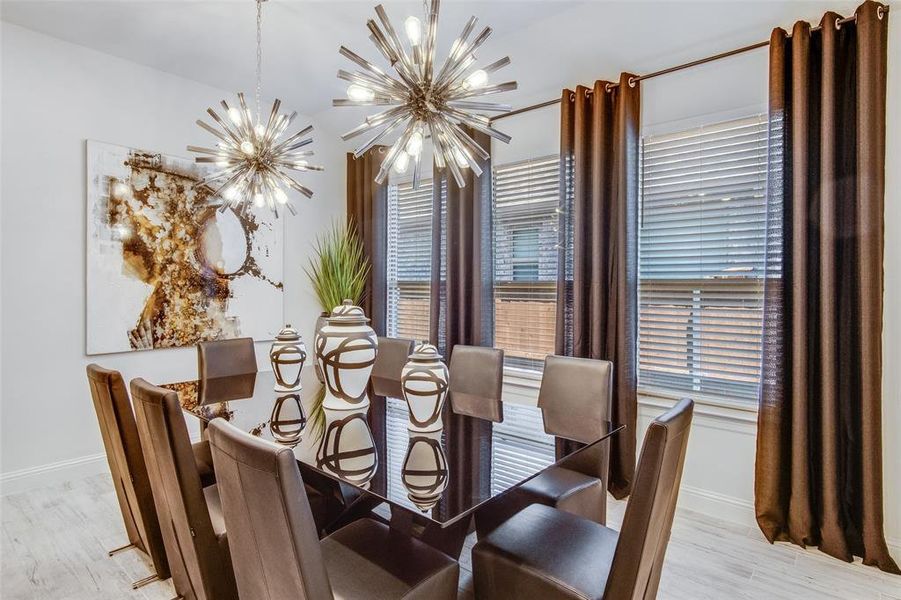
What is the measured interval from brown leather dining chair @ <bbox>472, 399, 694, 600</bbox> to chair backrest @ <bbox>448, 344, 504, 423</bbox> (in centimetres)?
85

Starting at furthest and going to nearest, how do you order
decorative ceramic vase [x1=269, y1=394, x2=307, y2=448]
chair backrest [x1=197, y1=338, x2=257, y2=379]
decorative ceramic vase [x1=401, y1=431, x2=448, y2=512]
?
chair backrest [x1=197, y1=338, x2=257, y2=379]
decorative ceramic vase [x1=269, y1=394, x2=307, y2=448]
decorative ceramic vase [x1=401, y1=431, x2=448, y2=512]

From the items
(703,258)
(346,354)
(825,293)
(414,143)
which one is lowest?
(346,354)

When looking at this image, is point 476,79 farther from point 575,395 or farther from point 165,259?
point 165,259

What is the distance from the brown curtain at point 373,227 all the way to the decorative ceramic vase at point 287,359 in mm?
2154

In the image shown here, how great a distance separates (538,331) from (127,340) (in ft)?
10.1

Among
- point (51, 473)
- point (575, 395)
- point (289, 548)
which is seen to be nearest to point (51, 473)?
point (51, 473)

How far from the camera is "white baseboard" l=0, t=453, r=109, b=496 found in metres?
3.03

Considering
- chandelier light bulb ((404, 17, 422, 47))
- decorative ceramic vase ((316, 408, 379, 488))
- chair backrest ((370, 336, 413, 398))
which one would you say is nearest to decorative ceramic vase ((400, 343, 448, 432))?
decorative ceramic vase ((316, 408, 379, 488))

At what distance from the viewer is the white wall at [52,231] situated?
3057 mm

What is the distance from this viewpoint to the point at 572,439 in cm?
189

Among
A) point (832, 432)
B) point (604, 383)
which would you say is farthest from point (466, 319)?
point (832, 432)

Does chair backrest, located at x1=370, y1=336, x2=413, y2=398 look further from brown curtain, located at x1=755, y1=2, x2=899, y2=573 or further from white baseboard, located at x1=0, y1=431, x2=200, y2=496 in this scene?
brown curtain, located at x1=755, y1=2, x2=899, y2=573

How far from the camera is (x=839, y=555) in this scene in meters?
2.29

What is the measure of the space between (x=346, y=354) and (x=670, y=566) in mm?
1848
